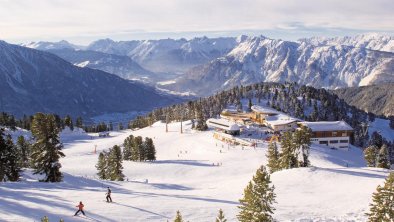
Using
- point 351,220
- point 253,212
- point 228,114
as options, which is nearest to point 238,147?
point 228,114

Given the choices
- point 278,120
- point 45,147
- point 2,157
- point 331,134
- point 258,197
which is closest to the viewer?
point 258,197

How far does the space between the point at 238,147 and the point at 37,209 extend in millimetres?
87505

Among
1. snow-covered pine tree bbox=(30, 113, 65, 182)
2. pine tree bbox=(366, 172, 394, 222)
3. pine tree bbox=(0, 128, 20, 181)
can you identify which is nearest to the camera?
pine tree bbox=(366, 172, 394, 222)

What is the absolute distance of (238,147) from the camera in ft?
417

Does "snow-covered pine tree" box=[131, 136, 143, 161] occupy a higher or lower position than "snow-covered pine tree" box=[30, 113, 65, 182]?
lower

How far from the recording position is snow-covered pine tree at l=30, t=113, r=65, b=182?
6506cm

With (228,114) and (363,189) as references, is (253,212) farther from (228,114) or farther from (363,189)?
(228,114)

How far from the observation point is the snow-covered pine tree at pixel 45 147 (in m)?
65.1

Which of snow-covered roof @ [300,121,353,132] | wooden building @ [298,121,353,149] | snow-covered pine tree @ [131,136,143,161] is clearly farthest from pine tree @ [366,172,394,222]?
snow-covered roof @ [300,121,353,132]

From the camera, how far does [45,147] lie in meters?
65.5

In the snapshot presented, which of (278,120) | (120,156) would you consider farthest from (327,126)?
(120,156)

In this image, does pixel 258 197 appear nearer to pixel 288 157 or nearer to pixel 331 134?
pixel 288 157

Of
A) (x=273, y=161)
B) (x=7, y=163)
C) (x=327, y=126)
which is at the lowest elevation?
(x=273, y=161)

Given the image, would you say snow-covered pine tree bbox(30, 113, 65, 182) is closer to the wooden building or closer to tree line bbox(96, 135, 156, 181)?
tree line bbox(96, 135, 156, 181)
